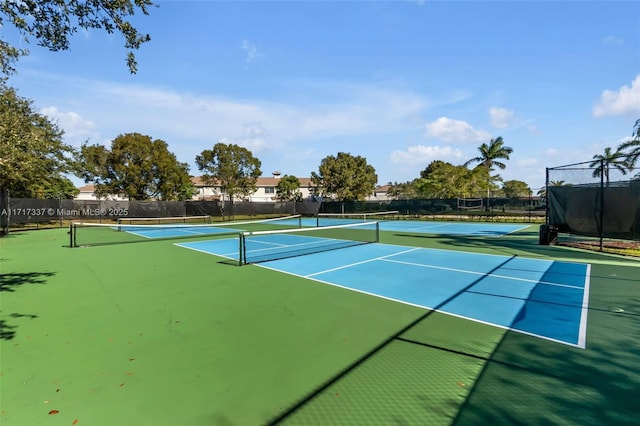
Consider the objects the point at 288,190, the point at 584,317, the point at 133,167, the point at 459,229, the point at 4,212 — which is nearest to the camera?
the point at 584,317

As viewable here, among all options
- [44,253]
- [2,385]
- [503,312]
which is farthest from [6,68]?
[503,312]

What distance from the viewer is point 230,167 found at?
4684cm

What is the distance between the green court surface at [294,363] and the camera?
278cm

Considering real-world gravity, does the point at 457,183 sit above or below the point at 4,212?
above

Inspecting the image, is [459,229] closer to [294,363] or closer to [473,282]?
[473,282]

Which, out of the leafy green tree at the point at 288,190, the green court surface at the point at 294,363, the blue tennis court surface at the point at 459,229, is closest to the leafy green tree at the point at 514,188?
the leafy green tree at the point at 288,190

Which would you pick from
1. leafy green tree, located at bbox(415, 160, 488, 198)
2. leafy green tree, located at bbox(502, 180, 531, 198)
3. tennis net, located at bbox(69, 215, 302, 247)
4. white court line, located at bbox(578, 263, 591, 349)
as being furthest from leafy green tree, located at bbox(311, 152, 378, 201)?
white court line, located at bbox(578, 263, 591, 349)

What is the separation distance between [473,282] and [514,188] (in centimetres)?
7972

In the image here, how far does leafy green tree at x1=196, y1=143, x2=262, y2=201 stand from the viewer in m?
46.7

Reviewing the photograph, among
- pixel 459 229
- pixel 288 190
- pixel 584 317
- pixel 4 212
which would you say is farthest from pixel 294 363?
Result: pixel 288 190

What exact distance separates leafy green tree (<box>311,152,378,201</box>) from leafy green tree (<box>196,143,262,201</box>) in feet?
34.9

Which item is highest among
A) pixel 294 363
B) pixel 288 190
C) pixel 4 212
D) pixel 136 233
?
pixel 288 190

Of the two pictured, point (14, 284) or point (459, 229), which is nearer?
point (14, 284)

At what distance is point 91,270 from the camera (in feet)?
29.7
